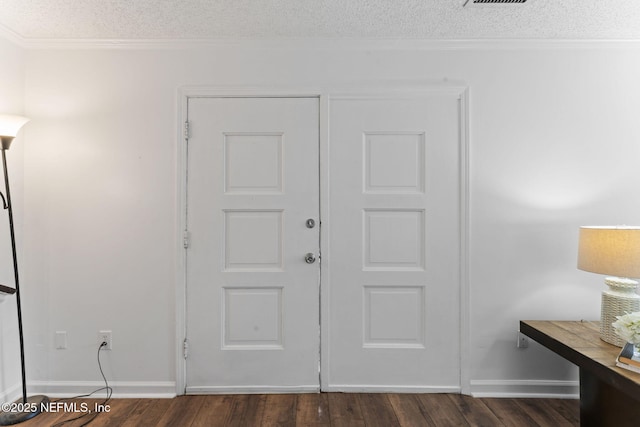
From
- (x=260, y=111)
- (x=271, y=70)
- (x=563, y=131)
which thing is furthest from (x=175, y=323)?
(x=563, y=131)

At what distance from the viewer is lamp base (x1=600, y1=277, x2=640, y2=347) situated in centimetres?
194

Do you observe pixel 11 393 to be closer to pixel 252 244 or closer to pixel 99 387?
pixel 99 387

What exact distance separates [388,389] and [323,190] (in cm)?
137

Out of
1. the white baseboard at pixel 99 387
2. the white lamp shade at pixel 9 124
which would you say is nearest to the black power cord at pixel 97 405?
the white baseboard at pixel 99 387

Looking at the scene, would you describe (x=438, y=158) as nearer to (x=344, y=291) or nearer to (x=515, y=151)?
(x=515, y=151)

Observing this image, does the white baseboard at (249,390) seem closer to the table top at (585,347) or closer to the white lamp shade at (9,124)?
the table top at (585,347)

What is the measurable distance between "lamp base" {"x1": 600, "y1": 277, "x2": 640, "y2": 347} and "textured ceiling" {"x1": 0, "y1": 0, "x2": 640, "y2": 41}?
4.99 ft

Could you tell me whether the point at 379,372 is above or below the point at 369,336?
below

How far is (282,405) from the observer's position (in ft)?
7.54

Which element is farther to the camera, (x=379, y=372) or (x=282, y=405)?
(x=379, y=372)

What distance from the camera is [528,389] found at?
2430 millimetres

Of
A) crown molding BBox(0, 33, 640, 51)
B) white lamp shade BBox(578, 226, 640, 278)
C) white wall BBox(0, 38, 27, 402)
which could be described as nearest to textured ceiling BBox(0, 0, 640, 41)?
crown molding BBox(0, 33, 640, 51)

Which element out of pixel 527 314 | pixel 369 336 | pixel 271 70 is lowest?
pixel 369 336

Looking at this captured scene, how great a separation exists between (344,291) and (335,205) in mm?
573
